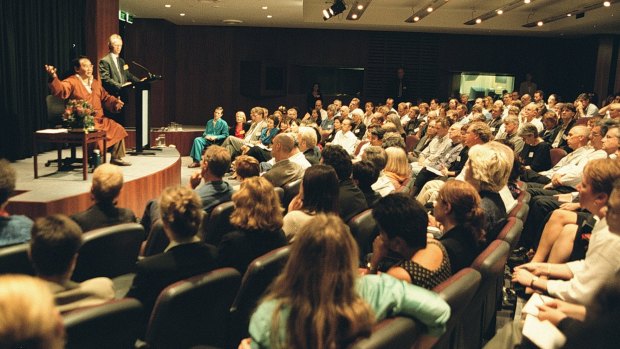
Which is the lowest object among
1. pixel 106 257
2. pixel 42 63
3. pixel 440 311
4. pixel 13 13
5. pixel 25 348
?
pixel 106 257

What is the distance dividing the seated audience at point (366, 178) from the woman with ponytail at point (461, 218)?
1181 mm

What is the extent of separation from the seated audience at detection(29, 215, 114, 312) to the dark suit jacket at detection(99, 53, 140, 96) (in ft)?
16.2

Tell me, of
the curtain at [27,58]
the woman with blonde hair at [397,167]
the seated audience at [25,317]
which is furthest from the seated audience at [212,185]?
the curtain at [27,58]

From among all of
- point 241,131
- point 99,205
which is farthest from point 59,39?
point 99,205

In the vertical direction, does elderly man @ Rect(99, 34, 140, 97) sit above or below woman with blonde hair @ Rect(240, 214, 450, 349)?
above

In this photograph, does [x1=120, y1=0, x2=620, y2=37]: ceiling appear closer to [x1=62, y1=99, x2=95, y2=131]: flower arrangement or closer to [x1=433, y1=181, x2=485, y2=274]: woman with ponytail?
[x1=62, y1=99, x2=95, y2=131]: flower arrangement

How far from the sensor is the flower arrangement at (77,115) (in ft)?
17.8

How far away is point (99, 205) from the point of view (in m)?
3.13

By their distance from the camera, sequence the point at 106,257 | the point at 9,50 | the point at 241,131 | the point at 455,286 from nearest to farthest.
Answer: the point at 455,286, the point at 106,257, the point at 9,50, the point at 241,131

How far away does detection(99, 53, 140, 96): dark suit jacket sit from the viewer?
6605 millimetres

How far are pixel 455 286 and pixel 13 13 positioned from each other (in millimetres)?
6938

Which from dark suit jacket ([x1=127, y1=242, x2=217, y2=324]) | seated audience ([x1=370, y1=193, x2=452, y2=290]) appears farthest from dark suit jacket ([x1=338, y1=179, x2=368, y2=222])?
dark suit jacket ([x1=127, y1=242, x2=217, y2=324])

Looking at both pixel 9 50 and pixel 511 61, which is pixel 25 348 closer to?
pixel 9 50

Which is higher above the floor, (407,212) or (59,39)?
(59,39)
